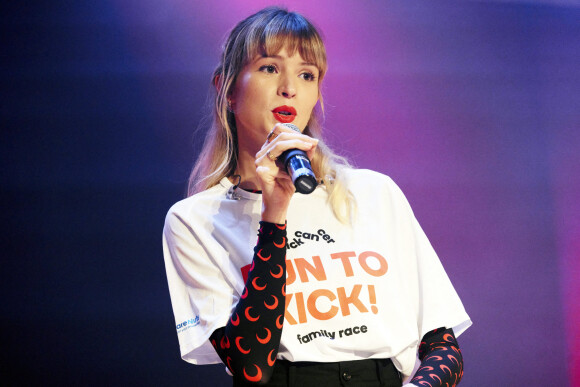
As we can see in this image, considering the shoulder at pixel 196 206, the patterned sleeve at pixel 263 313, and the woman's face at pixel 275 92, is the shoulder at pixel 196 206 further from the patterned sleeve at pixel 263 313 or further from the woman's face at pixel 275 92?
the patterned sleeve at pixel 263 313

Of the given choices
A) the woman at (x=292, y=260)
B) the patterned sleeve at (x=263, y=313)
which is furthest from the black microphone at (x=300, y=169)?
the patterned sleeve at (x=263, y=313)

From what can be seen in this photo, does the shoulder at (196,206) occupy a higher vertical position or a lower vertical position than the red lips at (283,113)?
lower

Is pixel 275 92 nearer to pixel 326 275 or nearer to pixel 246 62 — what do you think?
pixel 246 62

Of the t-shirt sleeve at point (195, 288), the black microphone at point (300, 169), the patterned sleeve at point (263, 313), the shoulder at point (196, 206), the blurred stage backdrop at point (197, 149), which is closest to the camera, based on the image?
the black microphone at point (300, 169)

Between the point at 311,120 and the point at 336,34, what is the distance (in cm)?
78

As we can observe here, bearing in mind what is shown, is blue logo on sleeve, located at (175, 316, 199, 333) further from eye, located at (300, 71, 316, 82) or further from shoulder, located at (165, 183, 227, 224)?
eye, located at (300, 71, 316, 82)

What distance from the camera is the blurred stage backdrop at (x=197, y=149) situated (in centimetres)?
214

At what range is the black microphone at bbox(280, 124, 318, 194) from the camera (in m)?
0.86

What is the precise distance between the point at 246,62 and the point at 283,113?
0.16m

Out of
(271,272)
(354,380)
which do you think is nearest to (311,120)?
(271,272)

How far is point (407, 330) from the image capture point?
1201 millimetres

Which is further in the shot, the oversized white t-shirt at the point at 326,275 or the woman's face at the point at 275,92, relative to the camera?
the woman's face at the point at 275,92

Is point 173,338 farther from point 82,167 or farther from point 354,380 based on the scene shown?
point 354,380

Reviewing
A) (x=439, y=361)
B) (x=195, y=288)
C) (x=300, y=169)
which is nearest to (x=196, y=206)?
(x=195, y=288)
